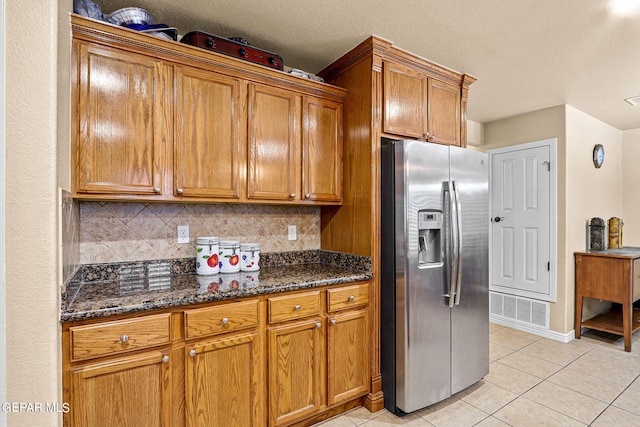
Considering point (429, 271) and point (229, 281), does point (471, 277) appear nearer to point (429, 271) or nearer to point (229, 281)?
point (429, 271)

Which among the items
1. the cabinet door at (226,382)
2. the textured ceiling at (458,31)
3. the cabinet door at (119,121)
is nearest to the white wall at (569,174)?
the textured ceiling at (458,31)

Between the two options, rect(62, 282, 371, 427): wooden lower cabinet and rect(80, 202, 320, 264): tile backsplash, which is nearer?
rect(62, 282, 371, 427): wooden lower cabinet

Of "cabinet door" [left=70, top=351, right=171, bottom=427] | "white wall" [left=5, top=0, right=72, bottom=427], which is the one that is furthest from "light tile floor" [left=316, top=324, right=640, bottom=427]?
"white wall" [left=5, top=0, right=72, bottom=427]

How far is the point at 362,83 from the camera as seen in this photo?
7.68 feet

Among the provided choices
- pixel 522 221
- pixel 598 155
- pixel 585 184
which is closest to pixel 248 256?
pixel 522 221

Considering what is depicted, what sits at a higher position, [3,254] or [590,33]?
[590,33]

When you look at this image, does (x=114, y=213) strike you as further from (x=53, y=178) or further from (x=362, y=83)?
(x=362, y=83)

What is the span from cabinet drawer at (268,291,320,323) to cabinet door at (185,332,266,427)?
0.16 m

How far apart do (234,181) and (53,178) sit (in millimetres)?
969

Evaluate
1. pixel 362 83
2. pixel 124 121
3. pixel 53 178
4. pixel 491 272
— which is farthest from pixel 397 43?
pixel 491 272

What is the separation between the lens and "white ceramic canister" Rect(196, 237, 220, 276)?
2.12m

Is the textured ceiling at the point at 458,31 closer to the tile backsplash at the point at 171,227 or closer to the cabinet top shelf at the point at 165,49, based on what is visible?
the cabinet top shelf at the point at 165,49

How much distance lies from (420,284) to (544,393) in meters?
1.35

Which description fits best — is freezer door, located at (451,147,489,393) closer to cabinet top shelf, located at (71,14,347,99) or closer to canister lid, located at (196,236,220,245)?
cabinet top shelf, located at (71,14,347,99)
